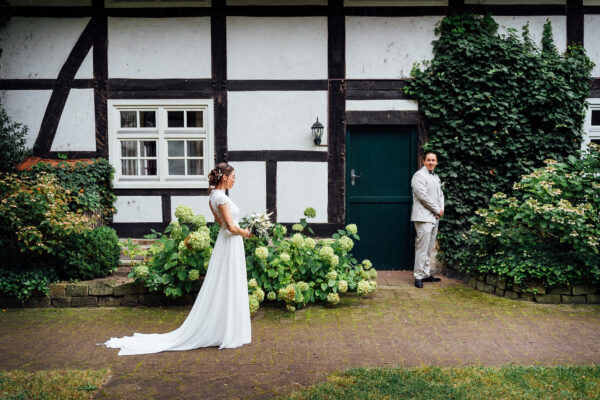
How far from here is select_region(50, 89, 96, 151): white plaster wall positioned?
24.0 feet

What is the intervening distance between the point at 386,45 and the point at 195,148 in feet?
11.4

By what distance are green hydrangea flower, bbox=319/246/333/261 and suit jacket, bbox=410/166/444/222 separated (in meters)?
1.67

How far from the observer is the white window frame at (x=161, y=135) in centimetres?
731

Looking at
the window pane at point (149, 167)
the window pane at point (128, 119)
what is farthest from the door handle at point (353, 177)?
the window pane at point (128, 119)

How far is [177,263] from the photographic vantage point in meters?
5.55

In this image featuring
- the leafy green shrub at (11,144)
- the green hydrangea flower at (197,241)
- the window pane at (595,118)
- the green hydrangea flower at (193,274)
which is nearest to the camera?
the green hydrangea flower at (197,241)

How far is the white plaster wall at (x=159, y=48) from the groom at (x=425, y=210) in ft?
12.1

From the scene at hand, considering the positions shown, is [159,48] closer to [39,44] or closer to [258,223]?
[39,44]

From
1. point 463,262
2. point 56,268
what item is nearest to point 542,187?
point 463,262

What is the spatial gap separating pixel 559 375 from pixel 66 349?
439 centimetres

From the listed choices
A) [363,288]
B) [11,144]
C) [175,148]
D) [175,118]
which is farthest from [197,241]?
[11,144]

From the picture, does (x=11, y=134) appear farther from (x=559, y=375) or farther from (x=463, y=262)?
(x=559, y=375)

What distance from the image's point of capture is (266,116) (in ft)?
24.0

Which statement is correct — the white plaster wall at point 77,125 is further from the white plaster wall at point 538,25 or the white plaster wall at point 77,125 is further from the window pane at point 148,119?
the white plaster wall at point 538,25
